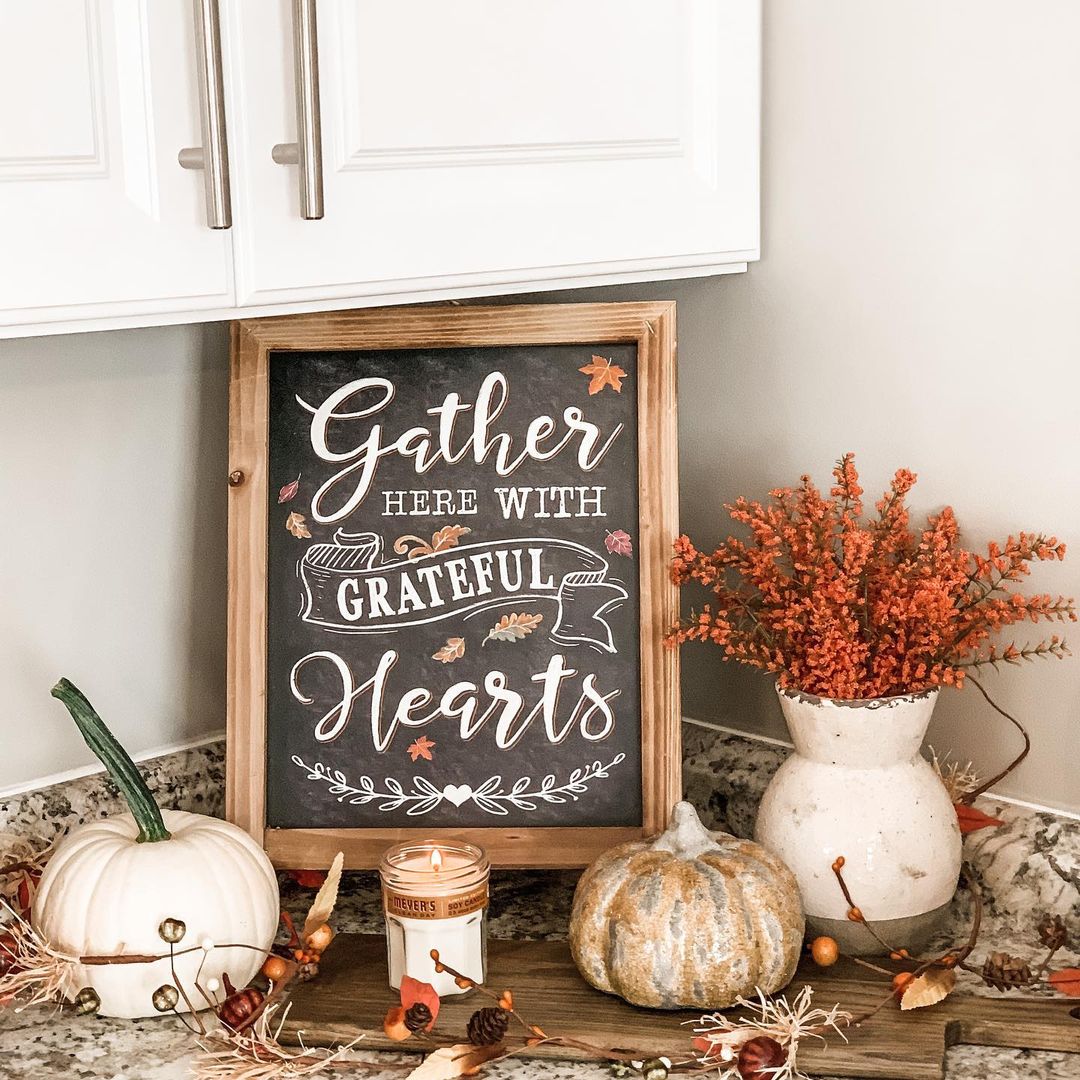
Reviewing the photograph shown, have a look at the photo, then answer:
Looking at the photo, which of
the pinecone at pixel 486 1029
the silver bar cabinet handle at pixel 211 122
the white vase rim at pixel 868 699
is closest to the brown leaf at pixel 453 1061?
the pinecone at pixel 486 1029

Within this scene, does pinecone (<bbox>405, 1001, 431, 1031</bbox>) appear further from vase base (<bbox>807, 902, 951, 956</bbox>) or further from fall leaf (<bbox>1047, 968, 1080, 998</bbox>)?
fall leaf (<bbox>1047, 968, 1080, 998</bbox>)

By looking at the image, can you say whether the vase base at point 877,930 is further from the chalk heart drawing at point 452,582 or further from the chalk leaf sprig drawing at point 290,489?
the chalk leaf sprig drawing at point 290,489

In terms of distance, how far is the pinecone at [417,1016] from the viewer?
3.09 ft

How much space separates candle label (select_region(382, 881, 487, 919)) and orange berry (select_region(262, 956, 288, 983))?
0.30 feet

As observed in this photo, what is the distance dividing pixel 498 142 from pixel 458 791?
0.56 meters

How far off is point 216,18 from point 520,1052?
73 cm

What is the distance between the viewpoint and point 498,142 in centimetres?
100

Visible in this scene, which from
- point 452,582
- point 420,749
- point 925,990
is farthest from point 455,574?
point 925,990

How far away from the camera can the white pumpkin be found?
1.00m

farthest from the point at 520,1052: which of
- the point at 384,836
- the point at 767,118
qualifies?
the point at 767,118

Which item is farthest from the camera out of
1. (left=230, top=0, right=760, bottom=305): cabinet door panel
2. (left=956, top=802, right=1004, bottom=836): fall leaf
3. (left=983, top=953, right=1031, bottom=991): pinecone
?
(left=956, top=802, right=1004, bottom=836): fall leaf

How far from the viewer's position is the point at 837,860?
104 centimetres

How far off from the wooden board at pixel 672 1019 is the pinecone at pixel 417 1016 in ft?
0.10

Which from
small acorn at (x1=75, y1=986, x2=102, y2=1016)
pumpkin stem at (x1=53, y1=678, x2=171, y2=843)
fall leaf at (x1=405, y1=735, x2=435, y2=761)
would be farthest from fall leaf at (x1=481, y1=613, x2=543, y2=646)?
small acorn at (x1=75, y1=986, x2=102, y2=1016)
